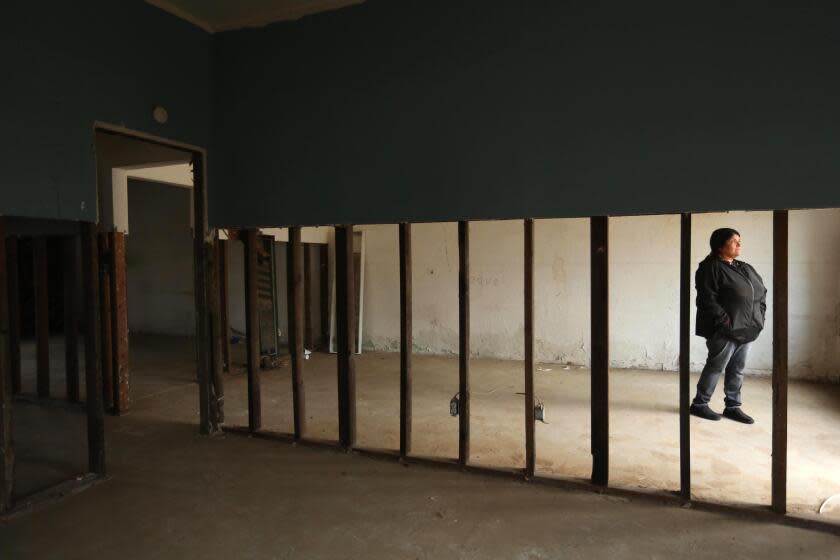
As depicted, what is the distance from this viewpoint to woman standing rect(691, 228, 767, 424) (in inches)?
153

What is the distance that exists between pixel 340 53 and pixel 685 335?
2.53 m

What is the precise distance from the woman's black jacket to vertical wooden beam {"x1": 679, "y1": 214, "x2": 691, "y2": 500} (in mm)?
1775

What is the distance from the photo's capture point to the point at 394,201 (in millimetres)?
2975

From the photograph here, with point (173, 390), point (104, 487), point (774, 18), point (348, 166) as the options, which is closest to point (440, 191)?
point (348, 166)

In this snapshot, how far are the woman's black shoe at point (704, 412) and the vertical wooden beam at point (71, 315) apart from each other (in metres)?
4.71

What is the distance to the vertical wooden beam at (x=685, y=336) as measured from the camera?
238cm

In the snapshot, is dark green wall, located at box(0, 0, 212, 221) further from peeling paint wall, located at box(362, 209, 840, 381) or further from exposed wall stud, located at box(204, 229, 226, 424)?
peeling paint wall, located at box(362, 209, 840, 381)

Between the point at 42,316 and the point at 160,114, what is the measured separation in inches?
101

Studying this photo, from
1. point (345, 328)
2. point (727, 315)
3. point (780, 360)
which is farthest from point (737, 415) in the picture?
point (345, 328)

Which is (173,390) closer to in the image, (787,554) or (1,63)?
(1,63)

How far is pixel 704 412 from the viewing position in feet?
13.0

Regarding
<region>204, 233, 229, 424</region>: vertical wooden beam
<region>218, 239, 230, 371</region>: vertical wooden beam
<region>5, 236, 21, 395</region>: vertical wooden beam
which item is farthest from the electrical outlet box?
<region>5, 236, 21, 395</region>: vertical wooden beam

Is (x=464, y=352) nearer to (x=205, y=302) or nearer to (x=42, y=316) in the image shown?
(x=205, y=302)

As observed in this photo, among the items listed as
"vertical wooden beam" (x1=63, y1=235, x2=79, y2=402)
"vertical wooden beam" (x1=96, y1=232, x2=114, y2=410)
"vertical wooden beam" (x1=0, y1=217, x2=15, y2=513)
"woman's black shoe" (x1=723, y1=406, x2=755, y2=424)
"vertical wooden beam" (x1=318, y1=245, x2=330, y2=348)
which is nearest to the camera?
"vertical wooden beam" (x1=0, y1=217, x2=15, y2=513)
